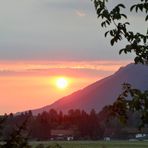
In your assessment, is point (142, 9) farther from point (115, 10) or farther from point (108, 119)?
point (108, 119)

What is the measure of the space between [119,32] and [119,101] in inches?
39.6

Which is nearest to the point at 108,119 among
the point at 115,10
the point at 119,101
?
the point at 119,101

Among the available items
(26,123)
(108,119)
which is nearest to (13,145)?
(26,123)

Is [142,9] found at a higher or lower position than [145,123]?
higher

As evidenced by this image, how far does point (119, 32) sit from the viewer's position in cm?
848

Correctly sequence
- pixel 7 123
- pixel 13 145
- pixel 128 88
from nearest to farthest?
pixel 128 88 → pixel 13 145 → pixel 7 123

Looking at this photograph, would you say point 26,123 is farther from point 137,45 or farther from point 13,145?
point 137,45

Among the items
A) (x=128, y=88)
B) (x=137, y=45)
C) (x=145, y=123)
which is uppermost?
(x=137, y=45)

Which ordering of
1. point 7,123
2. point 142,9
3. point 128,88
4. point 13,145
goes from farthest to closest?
point 7,123 < point 13,145 < point 128,88 < point 142,9

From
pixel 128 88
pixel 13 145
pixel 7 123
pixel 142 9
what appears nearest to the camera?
pixel 142 9

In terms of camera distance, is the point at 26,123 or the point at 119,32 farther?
the point at 26,123

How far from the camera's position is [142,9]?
8258 millimetres

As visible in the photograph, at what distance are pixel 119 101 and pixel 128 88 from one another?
0.99ft

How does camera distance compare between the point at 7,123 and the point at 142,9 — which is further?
the point at 7,123
